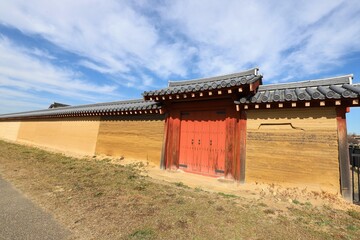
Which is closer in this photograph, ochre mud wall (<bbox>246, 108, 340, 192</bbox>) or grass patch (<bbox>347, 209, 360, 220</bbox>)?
grass patch (<bbox>347, 209, 360, 220</bbox>)

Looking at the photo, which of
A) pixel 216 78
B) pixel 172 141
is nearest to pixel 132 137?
pixel 172 141

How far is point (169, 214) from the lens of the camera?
4.04 metres

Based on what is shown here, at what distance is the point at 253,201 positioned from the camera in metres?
5.14

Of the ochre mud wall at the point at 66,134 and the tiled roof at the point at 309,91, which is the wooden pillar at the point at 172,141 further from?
the ochre mud wall at the point at 66,134

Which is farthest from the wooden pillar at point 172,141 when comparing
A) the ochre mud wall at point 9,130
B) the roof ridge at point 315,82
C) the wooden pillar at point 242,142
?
the ochre mud wall at point 9,130

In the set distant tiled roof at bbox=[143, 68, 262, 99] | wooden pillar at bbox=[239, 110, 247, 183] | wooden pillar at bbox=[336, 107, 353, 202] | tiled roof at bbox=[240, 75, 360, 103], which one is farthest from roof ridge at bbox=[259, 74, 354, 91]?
wooden pillar at bbox=[239, 110, 247, 183]

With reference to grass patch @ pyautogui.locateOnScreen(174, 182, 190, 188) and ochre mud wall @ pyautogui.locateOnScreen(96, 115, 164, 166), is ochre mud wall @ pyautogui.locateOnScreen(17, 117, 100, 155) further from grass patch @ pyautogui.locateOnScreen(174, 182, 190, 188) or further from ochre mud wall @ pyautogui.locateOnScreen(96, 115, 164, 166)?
grass patch @ pyautogui.locateOnScreen(174, 182, 190, 188)

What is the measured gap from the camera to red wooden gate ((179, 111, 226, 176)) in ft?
24.3

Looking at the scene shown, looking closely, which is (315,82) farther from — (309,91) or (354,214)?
(354,214)

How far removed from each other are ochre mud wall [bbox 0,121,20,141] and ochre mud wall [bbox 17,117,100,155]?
15.5 feet

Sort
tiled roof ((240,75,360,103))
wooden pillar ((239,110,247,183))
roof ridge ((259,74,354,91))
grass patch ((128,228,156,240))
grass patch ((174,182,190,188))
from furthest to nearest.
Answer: wooden pillar ((239,110,247,183))
grass patch ((174,182,190,188))
roof ridge ((259,74,354,91))
tiled roof ((240,75,360,103))
grass patch ((128,228,156,240))

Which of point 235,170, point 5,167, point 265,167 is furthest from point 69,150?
point 265,167

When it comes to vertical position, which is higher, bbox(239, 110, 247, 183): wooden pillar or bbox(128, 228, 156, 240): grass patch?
bbox(239, 110, 247, 183): wooden pillar

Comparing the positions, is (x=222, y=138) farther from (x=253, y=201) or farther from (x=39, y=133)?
(x=39, y=133)
